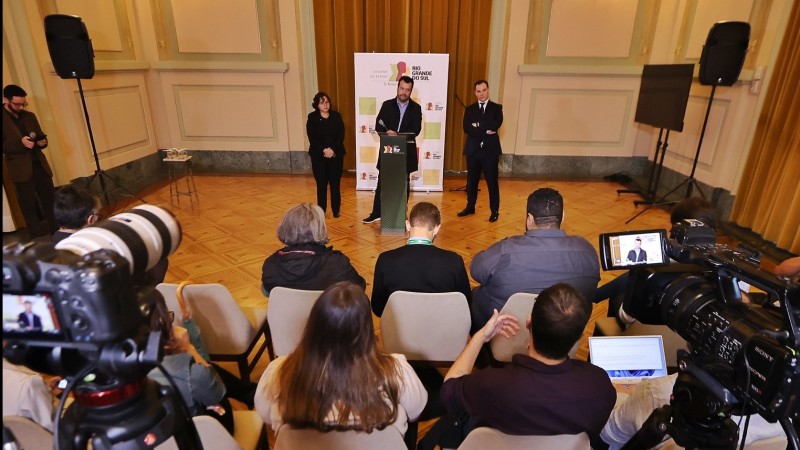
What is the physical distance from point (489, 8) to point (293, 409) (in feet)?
19.9

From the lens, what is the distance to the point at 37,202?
4230mm

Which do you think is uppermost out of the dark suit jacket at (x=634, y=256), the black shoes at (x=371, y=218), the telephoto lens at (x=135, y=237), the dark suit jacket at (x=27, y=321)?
the telephoto lens at (x=135, y=237)

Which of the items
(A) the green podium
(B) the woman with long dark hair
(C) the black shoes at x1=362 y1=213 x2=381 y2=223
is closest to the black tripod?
(A) the green podium

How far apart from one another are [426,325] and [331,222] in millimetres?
2922

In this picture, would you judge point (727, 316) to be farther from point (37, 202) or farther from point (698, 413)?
point (37, 202)

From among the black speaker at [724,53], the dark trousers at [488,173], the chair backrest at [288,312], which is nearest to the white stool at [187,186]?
the dark trousers at [488,173]

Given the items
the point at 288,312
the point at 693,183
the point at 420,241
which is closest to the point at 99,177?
the point at 288,312

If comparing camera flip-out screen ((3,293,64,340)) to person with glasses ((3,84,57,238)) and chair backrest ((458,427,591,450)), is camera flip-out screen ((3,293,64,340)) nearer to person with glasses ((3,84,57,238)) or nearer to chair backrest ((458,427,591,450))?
chair backrest ((458,427,591,450))

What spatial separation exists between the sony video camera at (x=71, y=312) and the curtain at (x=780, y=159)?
4963 mm

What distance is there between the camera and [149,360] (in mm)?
704

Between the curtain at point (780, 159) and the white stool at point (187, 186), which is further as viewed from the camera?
the white stool at point (187, 186)

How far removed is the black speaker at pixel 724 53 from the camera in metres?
4.28

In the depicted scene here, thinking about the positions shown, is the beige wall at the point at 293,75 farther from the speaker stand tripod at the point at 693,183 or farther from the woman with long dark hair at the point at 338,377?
the woman with long dark hair at the point at 338,377

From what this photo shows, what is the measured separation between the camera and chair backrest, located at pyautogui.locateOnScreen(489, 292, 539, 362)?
1.92 metres
